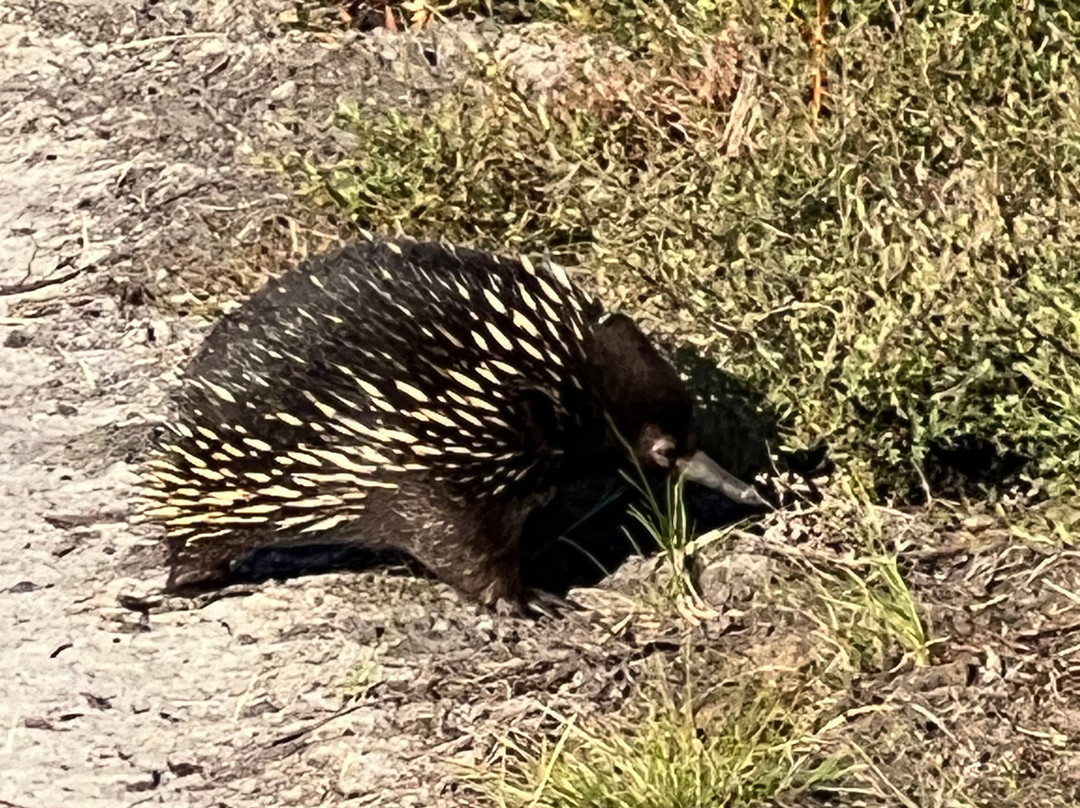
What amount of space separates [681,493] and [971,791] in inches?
39.3

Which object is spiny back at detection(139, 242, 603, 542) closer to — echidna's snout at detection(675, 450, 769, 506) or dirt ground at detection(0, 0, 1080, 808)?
echidna's snout at detection(675, 450, 769, 506)

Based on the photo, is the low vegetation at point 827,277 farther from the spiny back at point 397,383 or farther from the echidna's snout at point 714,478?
the spiny back at point 397,383

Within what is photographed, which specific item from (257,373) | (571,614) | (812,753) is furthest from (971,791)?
(257,373)

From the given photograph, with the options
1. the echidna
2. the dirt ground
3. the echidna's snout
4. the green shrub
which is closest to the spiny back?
the echidna

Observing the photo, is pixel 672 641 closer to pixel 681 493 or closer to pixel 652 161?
pixel 681 493

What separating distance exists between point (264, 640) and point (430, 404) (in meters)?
0.75

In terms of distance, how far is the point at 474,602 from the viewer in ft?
13.2

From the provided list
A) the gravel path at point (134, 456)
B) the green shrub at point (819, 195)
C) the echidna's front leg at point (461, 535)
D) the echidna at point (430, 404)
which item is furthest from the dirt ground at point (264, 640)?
the green shrub at point (819, 195)

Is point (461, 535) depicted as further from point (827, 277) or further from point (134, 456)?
point (134, 456)

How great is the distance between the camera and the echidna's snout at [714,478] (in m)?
3.85

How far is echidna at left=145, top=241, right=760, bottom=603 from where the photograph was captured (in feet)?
12.4

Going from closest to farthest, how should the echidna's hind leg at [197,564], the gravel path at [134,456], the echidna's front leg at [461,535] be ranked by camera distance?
the gravel path at [134,456] → the echidna's front leg at [461,535] → the echidna's hind leg at [197,564]

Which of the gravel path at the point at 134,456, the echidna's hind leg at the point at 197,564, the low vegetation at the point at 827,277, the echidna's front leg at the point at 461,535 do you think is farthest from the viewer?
the echidna's hind leg at the point at 197,564

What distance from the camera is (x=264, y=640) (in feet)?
13.3
